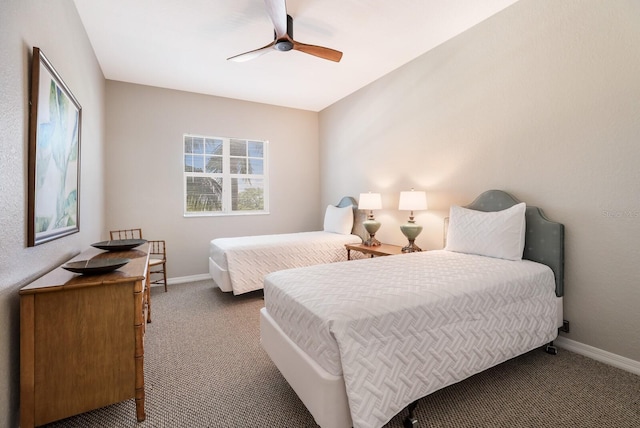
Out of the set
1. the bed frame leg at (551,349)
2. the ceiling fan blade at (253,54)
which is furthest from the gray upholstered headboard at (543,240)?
the ceiling fan blade at (253,54)

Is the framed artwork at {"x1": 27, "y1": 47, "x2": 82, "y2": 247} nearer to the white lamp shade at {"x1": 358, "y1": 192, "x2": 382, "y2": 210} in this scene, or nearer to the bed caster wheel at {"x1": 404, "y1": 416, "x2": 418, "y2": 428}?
the bed caster wheel at {"x1": 404, "y1": 416, "x2": 418, "y2": 428}

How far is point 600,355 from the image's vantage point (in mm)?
2012

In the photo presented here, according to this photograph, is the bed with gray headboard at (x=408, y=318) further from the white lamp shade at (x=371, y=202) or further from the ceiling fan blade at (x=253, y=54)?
the ceiling fan blade at (x=253, y=54)

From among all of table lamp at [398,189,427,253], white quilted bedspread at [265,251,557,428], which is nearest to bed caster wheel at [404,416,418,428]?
white quilted bedspread at [265,251,557,428]

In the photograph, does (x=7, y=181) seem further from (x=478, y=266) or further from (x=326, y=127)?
(x=326, y=127)

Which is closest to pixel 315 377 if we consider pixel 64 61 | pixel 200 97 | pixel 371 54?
pixel 64 61

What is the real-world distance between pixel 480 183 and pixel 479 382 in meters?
1.70

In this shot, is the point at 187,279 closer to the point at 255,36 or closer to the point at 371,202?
the point at 371,202

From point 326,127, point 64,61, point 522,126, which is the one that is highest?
point 326,127

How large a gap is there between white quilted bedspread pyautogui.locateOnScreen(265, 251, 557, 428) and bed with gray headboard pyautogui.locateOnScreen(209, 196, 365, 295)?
1417 mm

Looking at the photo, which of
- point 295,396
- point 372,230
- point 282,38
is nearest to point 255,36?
point 282,38

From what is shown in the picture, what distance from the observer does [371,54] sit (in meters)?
3.19

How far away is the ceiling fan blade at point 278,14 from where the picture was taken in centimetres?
190

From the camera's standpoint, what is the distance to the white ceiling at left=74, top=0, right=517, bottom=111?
239 centimetres
